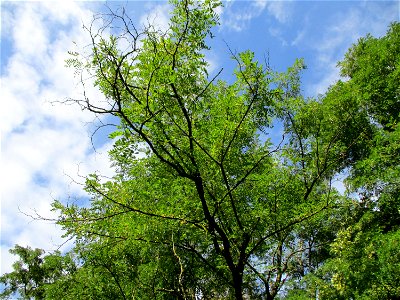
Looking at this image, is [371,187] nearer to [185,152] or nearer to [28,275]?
[185,152]

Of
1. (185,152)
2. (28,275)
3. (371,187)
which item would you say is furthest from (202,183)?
(28,275)

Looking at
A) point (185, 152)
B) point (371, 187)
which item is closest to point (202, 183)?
point (185, 152)

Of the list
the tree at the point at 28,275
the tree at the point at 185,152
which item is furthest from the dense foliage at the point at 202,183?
the tree at the point at 28,275

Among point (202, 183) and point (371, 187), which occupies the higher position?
point (371, 187)

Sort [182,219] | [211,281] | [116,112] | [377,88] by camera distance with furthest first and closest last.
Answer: [377,88] → [211,281] → [182,219] → [116,112]

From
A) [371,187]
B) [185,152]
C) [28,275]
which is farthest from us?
[28,275]

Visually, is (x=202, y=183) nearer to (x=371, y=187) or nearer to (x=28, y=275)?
(x=371, y=187)

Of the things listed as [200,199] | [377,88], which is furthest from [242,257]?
[377,88]

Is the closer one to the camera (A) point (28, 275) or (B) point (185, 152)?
(B) point (185, 152)

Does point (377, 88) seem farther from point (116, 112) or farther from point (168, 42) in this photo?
point (116, 112)

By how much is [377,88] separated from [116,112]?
14.7 metres

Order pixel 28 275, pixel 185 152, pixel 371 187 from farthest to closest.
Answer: pixel 28 275, pixel 371 187, pixel 185 152

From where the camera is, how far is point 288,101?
12.0 meters

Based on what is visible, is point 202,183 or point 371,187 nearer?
point 202,183
